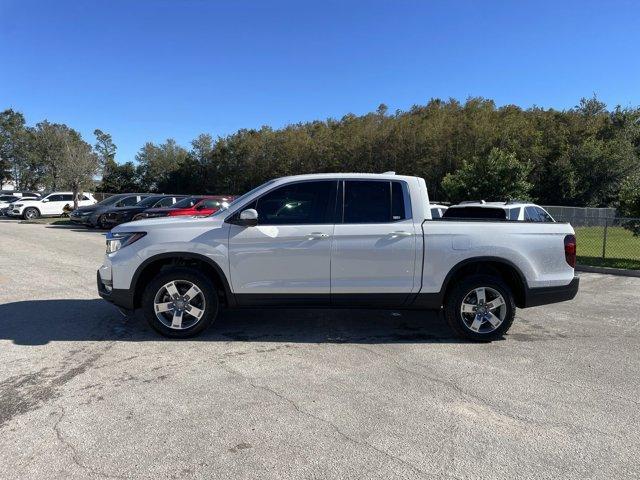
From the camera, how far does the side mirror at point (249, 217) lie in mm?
5270

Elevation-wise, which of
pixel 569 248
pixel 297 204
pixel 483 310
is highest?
pixel 297 204

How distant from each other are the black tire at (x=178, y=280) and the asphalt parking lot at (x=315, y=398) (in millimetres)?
132

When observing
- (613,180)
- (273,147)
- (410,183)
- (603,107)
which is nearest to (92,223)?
(410,183)

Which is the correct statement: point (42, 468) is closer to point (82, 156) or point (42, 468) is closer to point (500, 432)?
point (500, 432)

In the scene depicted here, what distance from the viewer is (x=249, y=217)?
17.3ft

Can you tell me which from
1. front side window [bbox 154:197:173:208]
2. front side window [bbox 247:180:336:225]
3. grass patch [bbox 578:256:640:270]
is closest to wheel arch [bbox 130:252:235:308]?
front side window [bbox 247:180:336:225]

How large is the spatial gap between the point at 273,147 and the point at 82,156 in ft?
57.5

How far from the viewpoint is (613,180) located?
104 feet

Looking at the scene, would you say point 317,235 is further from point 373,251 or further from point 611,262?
point 611,262

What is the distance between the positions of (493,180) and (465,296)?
58.9ft

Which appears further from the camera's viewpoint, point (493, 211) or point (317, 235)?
point (493, 211)

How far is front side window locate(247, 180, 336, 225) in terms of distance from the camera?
552 cm

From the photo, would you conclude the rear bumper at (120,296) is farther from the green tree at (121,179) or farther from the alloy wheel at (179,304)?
the green tree at (121,179)

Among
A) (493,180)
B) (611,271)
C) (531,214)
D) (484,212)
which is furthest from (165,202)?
(611,271)
